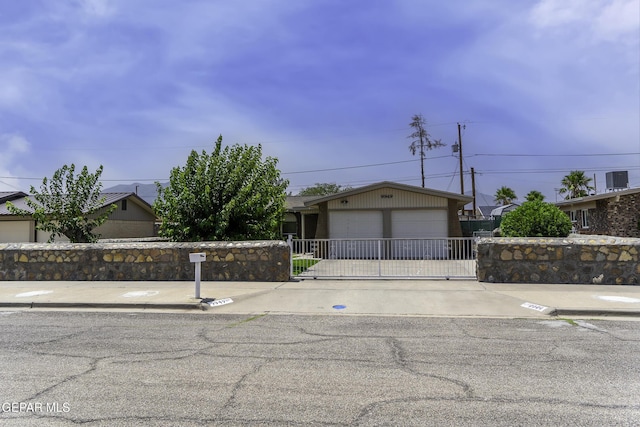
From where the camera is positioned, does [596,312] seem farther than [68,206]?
No

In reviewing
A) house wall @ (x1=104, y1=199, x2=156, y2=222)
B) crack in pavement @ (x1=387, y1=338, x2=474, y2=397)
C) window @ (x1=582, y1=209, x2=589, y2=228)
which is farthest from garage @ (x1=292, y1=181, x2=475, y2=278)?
crack in pavement @ (x1=387, y1=338, x2=474, y2=397)

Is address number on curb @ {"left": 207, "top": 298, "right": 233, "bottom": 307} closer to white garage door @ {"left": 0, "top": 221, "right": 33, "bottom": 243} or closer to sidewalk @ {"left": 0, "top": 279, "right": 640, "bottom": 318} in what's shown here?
sidewalk @ {"left": 0, "top": 279, "right": 640, "bottom": 318}

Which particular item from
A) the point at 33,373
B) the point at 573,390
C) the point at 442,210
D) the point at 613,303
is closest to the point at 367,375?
the point at 573,390

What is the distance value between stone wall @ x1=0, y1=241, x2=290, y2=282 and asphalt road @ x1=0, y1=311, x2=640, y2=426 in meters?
5.12

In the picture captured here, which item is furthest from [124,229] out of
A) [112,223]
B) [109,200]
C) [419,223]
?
[419,223]

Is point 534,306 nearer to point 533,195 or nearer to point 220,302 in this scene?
point 220,302

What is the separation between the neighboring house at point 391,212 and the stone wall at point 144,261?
10.8 meters

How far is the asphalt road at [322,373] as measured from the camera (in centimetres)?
408

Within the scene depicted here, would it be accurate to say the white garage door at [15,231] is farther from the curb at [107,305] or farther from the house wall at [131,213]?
the curb at [107,305]

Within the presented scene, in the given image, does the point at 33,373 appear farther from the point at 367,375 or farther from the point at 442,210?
the point at 442,210

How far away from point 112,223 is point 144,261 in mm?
18673

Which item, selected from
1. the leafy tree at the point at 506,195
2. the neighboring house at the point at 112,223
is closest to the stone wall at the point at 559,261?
the neighboring house at the point at 112,223

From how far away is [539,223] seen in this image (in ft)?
55.8

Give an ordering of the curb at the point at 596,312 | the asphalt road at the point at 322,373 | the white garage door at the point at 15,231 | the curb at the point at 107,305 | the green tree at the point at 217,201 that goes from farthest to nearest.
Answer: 1. the white garage door at the point at 15,231
2. the green tree at the point at 217,201
3. the curb at the point at 107,305
4. the curb at the point at 596,312
5. the asphalt road at the point at 322,373
